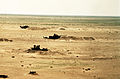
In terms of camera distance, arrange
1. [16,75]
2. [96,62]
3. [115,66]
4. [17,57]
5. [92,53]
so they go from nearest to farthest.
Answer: [16,75], [115,66], [96,62], [17,57], [92,53]

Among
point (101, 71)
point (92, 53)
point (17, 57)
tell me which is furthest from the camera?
point (92, 53)

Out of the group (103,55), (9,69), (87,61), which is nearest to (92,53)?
(103,55)

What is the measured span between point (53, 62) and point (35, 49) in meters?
2.42

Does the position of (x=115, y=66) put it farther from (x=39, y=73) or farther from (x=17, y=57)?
(x=17, y=57)

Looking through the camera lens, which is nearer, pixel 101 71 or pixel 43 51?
pixel 101 71

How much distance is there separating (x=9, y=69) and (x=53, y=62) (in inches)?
76.6

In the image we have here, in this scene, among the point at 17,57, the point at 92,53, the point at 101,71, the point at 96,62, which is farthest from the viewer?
the point at 92,53

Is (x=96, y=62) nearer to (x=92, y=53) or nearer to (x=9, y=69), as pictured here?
(x=92, y=53)

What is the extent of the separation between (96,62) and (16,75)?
343cm

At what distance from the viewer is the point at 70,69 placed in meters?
8.07

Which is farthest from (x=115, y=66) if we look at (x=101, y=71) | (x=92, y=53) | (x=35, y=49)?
(x=35, y=49)

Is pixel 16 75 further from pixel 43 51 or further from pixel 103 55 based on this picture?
pixel 103 55

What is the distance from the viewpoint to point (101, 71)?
7809 millimetres

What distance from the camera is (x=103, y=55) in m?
10.2
